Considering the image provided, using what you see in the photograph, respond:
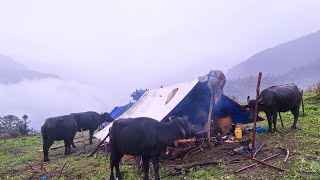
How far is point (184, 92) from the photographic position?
45.4ft

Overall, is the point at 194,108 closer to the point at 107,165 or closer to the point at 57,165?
the point at 107,165

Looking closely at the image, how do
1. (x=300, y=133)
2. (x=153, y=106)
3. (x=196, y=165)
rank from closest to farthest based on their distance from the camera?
1. (x=196, y=165)
2. (x=300, y=133)
3. (x=153, y=106)

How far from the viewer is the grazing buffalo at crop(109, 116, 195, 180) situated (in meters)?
9.91

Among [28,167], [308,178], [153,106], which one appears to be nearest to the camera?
[308,178]

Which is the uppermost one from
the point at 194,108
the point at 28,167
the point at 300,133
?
the point at 194,108

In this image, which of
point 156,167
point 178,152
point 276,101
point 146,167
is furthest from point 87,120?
point 156,167

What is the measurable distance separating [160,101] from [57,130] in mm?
5873

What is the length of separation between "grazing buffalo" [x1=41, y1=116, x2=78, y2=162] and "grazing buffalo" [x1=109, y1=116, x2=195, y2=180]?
271 inches

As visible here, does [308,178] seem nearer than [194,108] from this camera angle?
Yes

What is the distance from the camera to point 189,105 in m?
14.6

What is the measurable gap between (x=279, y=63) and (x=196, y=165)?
407 feet

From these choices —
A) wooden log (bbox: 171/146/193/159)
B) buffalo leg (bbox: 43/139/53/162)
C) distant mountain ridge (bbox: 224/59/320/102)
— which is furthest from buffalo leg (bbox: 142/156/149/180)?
distant mountain ridge (bbox: 224/59/320/102)

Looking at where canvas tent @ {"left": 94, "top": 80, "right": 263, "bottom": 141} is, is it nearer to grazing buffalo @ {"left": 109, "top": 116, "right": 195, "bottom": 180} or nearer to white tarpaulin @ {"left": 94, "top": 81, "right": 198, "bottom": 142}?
white tarpaulin @ {"left": 94, "top": 81, "right": 198, "bottom": 142}

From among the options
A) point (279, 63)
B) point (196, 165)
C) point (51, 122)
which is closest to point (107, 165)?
point (196, 165)
